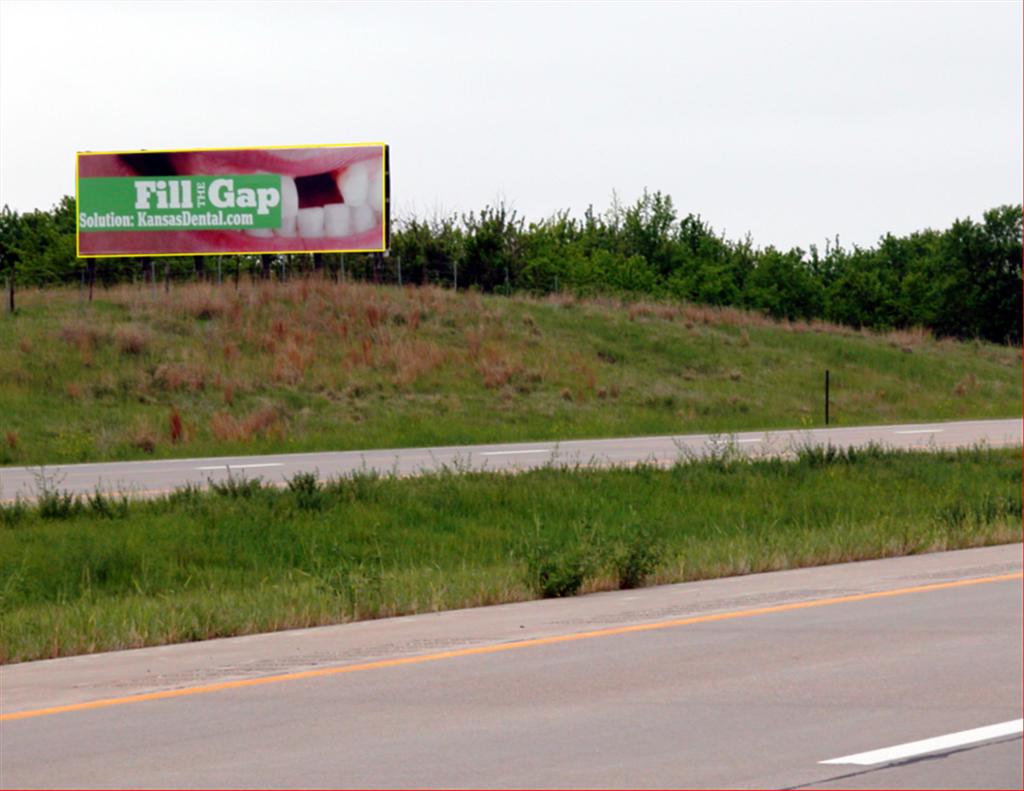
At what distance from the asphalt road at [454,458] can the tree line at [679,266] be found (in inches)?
1647

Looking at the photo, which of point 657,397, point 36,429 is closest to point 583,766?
point 36,429

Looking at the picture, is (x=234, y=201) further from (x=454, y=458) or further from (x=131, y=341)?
(x=454, y=458)

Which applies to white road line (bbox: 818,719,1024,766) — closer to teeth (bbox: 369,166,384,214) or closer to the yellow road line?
the yellow road line

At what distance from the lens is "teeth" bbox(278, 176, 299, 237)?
54500 millimetres

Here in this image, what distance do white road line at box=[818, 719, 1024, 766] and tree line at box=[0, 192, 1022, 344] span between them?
70.7 meters

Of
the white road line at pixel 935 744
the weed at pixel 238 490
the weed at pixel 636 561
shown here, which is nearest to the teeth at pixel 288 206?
the weed at pixel 238 490

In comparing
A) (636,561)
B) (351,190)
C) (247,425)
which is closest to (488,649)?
(636,561)

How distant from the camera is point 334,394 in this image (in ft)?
155

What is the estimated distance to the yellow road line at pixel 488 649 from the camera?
9328 millimetres

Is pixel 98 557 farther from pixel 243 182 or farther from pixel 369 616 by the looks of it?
pixel 243 182

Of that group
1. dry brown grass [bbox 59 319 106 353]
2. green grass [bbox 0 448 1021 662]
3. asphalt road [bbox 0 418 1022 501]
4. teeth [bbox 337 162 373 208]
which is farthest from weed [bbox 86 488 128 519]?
teeth [bbox 337 162 373 208]

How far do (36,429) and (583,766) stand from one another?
34.2 m

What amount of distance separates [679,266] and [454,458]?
3047 inches

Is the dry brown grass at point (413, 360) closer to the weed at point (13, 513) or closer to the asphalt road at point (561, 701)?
the weed at point (13, 513)
